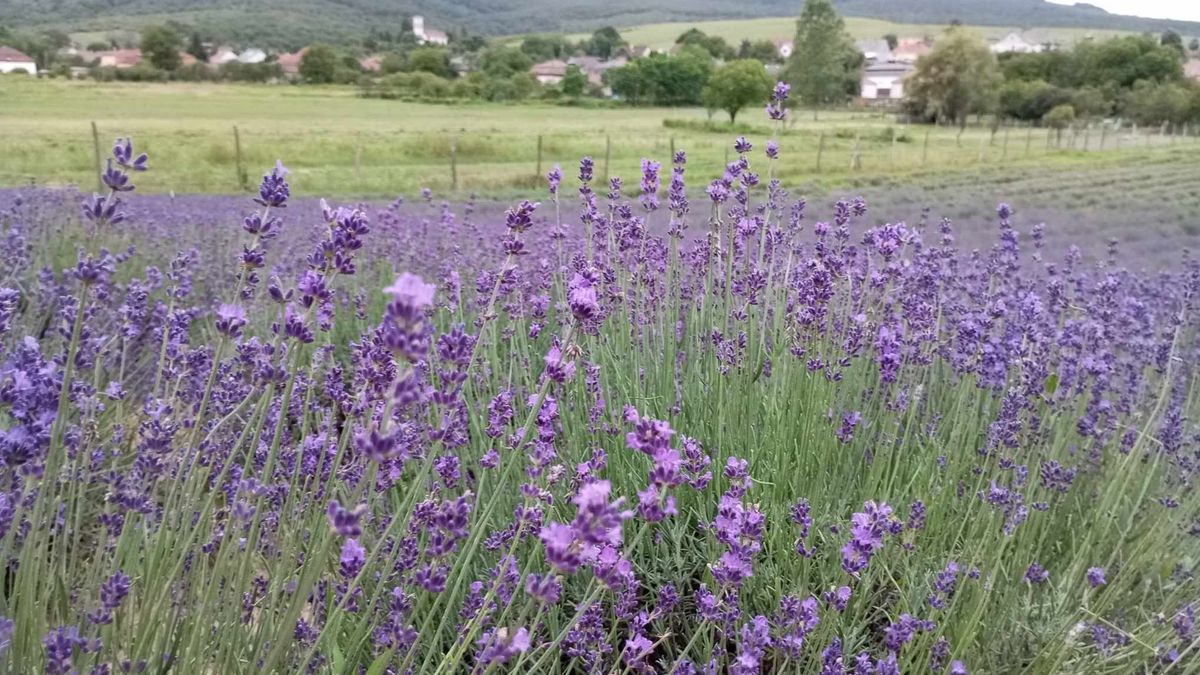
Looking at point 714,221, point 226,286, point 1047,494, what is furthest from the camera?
point 226,286

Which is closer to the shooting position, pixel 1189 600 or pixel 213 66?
pixel 1189 600

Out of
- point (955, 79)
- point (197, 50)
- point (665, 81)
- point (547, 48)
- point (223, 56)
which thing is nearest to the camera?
point (955, 79)

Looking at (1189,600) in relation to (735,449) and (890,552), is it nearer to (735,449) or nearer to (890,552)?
(890,552)

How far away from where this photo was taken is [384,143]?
27.8 meters

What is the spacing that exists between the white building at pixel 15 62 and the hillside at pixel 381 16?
640 inches

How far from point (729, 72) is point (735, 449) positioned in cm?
5090

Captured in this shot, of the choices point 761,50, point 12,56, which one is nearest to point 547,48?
point 761,50

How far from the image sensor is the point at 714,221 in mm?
2896

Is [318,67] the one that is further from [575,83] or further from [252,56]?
[575,83]

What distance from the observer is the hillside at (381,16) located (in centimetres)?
7169

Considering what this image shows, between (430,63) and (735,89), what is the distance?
27.5m

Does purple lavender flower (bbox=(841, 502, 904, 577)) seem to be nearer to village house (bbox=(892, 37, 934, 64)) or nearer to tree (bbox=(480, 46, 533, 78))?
tree (bbox=(480, 46, 533, 78))

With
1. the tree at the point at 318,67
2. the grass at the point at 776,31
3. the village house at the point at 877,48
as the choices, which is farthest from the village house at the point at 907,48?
→ the tree at the point at 318,67

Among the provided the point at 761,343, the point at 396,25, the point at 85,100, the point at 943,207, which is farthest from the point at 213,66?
the point at 396,25
